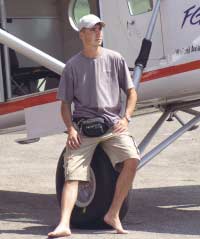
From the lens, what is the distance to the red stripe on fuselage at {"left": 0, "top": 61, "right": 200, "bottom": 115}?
7.36 m

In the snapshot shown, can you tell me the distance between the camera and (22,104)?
27.2 feet

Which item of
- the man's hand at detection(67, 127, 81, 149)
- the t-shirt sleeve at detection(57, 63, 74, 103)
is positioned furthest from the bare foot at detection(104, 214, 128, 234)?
the t-shirt sleeve at detection(57, 63, 74, 103)

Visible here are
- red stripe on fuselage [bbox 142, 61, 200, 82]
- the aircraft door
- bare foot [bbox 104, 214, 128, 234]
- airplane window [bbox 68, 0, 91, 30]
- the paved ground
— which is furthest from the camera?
airplane window [bbox 68, 0, 91, 30]

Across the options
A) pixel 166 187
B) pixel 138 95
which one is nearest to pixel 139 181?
pixel 166 187

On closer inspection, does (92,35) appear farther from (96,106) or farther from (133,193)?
(133,193)

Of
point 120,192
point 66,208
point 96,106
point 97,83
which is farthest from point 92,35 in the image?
point 66,208

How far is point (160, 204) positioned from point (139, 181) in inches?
80.5

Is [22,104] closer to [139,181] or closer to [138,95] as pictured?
[138,95]

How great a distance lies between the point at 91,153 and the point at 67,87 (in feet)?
1.72

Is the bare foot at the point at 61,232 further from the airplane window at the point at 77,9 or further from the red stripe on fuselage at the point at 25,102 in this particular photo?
the airplane window at the point at 77,9

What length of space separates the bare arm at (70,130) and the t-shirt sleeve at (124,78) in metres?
0.43

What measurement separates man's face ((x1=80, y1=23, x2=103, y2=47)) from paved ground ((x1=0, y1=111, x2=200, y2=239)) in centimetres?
144

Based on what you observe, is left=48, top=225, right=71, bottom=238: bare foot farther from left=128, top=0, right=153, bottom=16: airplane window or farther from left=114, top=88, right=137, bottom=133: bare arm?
left=128, top=0, right=153, bottom=16: airplane window

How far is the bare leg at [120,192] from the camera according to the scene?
6.89 m
